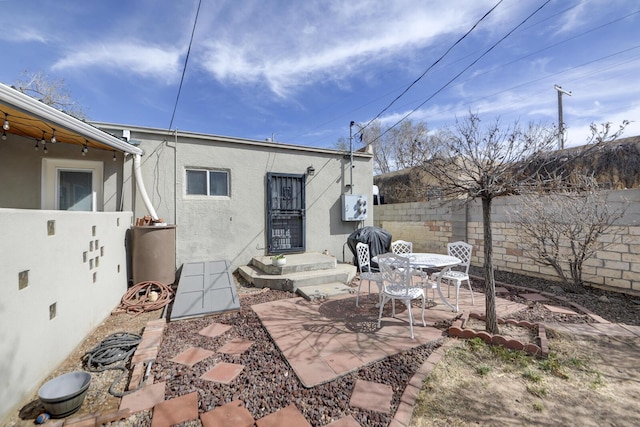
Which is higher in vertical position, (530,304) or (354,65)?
(354,65)

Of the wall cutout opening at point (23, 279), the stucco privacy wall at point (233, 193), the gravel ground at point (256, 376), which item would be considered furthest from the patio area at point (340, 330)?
the stucco privacy wall at point (233, 193)

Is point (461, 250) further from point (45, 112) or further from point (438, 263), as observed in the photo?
point (45, 112)

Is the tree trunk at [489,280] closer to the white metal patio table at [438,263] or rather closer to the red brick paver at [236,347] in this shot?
the white metal patio table at [438,263]

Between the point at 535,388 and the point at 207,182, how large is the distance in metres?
7.12

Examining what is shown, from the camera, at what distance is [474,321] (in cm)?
406

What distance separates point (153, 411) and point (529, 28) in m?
8.04

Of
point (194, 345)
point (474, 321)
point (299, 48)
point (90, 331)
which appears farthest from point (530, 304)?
point (299, 48)

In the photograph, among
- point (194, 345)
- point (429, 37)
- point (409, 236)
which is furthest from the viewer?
point (409, 236)

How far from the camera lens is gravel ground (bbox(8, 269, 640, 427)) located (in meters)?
2.21

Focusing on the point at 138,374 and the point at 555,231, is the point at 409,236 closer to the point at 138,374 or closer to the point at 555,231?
the point at 555,231

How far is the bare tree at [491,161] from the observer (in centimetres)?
326

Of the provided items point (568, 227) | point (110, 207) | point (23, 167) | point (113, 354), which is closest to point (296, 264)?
point (113, 354)

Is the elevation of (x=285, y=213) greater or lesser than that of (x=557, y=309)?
greater

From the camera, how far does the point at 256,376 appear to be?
2729 millimetres
